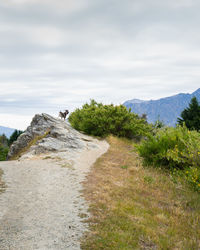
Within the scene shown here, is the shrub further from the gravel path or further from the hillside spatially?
the gravel path

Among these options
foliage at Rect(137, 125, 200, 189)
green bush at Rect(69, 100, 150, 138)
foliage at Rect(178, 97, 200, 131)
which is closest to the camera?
foliage at Rect(137, 125, 200, 189)

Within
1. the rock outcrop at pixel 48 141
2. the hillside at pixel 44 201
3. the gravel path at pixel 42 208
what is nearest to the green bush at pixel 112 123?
the rock outcrop at pixel 48 141

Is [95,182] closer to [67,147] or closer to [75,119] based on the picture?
[67,147]

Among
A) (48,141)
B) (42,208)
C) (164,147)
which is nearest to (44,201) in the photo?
(42,208)

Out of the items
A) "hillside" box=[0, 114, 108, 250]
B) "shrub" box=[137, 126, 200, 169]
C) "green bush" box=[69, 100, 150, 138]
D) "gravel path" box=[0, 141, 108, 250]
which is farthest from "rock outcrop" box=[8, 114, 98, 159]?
"shrub" box=[137, 126, 200, 169]

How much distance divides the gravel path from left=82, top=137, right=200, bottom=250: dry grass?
0.41 meters

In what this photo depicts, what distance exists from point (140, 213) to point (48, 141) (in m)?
13.3

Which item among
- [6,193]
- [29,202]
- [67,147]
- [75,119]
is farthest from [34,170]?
[75,119]

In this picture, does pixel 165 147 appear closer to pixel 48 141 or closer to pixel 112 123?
pixel 48 141

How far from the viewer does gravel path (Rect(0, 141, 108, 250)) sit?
4.90m

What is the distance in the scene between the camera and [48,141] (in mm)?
18672

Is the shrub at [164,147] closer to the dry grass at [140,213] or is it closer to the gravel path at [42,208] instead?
the dry grass at [140,213]

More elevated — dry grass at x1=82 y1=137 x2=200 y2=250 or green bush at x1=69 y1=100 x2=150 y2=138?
green bush at x1=69 y1=100 x2=150 y2=138

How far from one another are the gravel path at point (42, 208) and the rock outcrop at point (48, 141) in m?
4.85
